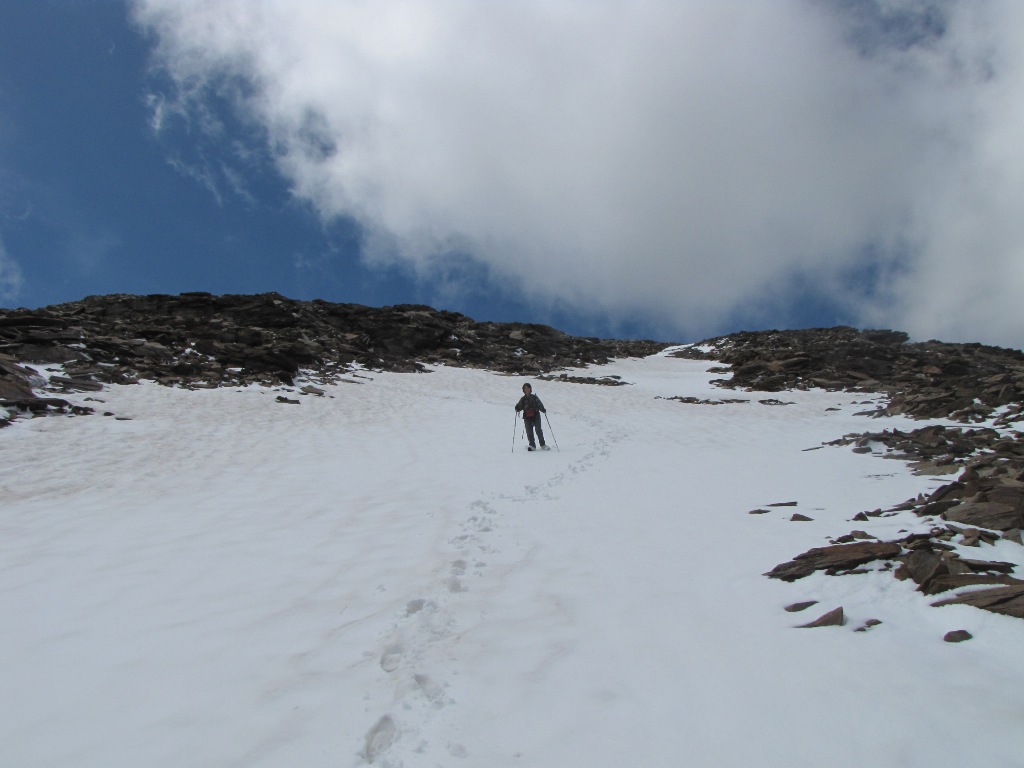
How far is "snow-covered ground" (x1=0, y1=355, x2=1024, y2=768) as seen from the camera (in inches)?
131

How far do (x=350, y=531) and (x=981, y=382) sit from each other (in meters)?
21.5

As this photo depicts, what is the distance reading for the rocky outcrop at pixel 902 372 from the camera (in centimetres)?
1684

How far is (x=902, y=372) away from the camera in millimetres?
30047

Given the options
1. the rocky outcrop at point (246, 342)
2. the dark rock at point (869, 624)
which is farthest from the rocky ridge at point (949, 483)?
the rocky outcrop at point (246, 342)

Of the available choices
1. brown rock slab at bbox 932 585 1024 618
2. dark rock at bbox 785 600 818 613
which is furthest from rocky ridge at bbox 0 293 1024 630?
dark rock at bbox 785 600 818 613

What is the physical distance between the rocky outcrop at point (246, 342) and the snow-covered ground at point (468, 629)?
37.1 ft

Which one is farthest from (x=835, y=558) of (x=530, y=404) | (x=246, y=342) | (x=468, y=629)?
(x=246, y=342)

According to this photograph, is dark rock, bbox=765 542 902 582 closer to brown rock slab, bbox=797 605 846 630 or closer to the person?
brown rock slab, bbox=797 605 846 630

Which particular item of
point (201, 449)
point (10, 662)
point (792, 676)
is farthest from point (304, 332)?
point (792, 676)

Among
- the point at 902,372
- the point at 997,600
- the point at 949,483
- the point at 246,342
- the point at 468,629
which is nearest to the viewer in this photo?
the point at 997,600

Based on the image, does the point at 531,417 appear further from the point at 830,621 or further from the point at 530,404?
the point at 830,621

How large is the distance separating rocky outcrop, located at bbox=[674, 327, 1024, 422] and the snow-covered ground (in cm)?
782

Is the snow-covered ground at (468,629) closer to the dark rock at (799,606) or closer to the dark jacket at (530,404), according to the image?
the dark rock at (799,606)

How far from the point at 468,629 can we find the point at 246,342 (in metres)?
31.2
